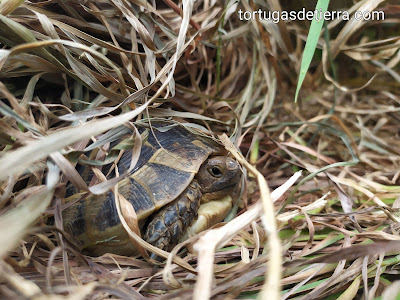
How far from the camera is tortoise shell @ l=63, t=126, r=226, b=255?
3.53 ft

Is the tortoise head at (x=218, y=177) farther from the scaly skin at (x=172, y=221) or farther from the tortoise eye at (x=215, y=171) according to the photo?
the scaly skin at (x=172, y=221)

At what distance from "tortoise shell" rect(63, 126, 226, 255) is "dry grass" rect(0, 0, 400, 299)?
0.28 feet

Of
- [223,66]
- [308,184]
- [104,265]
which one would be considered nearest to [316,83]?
[223,66]

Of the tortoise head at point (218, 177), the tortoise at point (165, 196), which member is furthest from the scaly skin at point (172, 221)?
the tortoise head at point (218, 177)

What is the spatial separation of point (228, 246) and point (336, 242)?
33 cm

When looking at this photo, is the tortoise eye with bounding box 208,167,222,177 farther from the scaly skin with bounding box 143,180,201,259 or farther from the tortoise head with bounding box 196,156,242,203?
the scaly skin with bounding box 143,180,201,259

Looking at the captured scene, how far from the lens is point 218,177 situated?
132 cm

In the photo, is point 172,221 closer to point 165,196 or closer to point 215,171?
point 165,196

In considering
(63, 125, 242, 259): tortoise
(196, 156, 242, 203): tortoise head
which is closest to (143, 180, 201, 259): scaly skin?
(63, 125, 242, 259): tortoise

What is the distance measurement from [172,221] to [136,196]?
14 centimetres

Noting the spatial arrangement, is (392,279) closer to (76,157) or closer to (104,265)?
(104,265)

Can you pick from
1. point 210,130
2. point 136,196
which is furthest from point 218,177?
point 136,196

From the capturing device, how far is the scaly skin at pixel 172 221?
42.7 inches

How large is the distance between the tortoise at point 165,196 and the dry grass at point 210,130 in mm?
83
